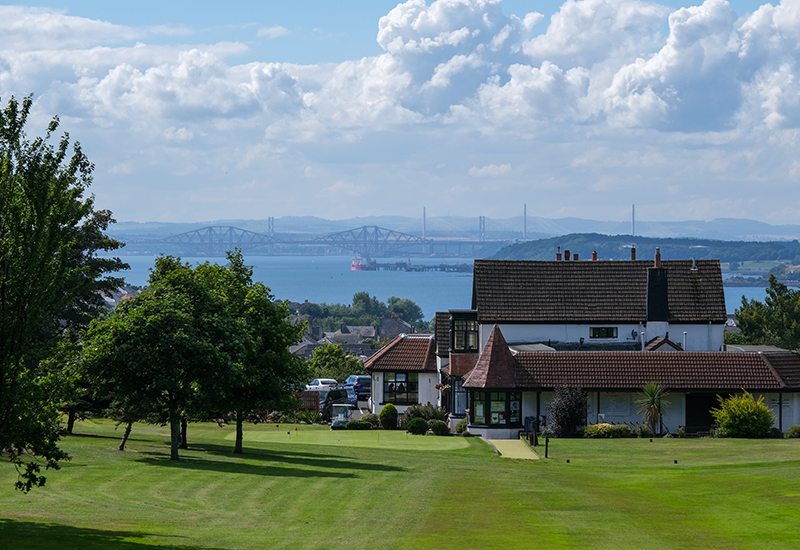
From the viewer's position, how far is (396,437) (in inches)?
1889

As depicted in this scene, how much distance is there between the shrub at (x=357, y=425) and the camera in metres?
53.5

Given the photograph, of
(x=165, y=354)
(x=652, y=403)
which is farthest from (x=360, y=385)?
(x=165, y=354)

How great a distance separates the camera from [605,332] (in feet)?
191

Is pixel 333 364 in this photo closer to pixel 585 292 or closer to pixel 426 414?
pixel 585 292

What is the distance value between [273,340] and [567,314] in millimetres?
26124

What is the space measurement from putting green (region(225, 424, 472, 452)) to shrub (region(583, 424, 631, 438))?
19.1ft

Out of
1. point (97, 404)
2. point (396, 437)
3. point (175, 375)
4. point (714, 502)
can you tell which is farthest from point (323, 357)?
point (714, 502)

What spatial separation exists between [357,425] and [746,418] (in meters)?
20.9

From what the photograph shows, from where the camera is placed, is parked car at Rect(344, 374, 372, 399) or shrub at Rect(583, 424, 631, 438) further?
parked car at Rect(344, 374, 372, 399)

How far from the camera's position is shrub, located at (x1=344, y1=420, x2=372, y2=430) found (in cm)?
5347

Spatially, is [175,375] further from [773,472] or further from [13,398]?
[773,472]

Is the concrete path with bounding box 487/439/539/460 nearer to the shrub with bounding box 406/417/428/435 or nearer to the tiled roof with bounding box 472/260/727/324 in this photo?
the shrub with bounding box 406/417/428/435

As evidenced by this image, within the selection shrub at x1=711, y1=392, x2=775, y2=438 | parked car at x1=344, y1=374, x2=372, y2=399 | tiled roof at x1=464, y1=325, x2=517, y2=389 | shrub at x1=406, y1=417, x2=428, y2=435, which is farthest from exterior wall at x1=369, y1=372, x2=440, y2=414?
shrub at x1=711, y1=392, x2=775, y2=438

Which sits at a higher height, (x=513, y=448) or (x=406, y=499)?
(x=406, y=499)
